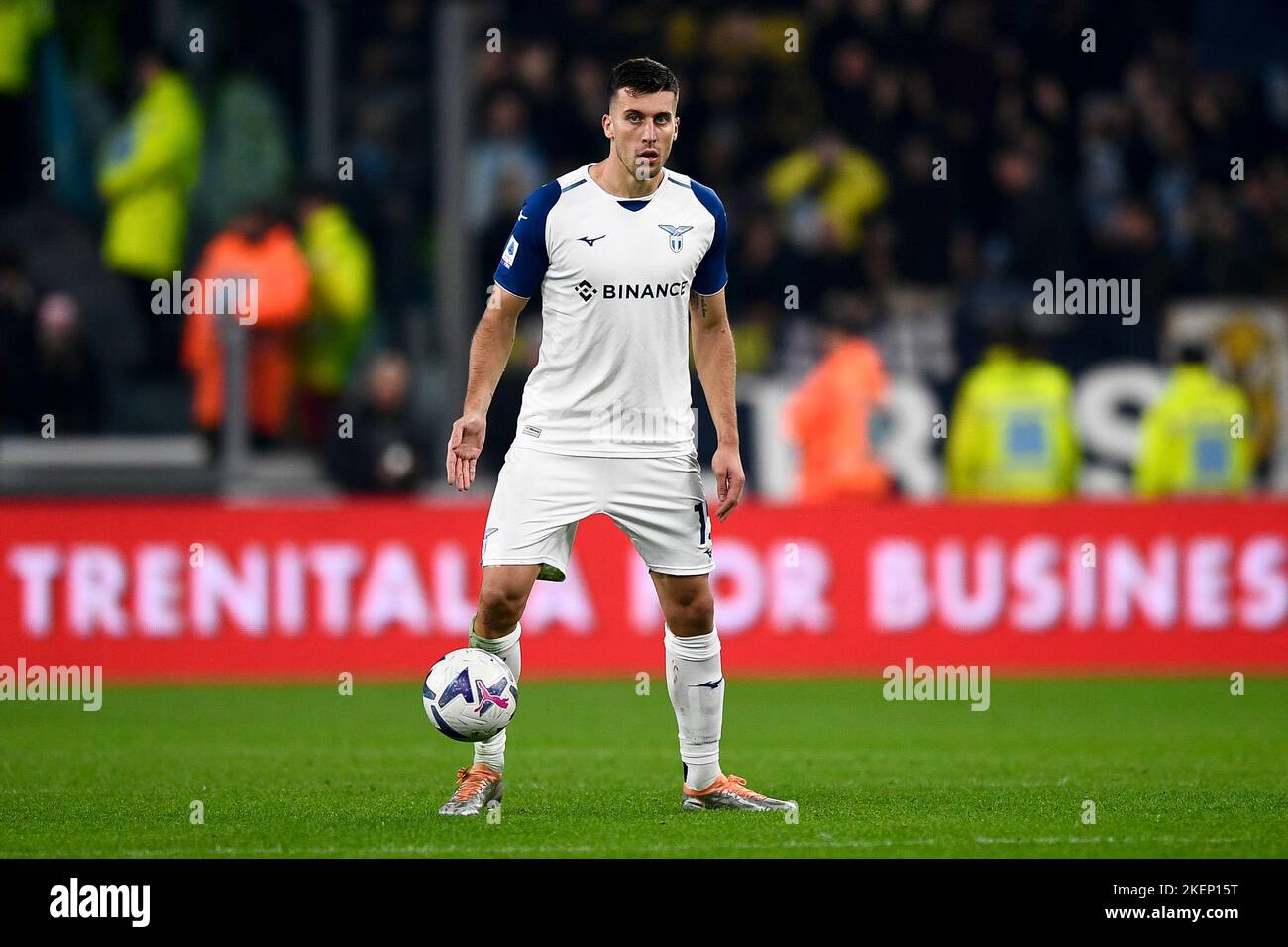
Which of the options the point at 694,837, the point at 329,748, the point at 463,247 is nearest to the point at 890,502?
the point at 463,247

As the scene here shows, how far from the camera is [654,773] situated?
8.27m

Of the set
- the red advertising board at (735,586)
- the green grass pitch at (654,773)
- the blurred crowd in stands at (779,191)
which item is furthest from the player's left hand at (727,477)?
the blurred crowd in stands at (779,191)

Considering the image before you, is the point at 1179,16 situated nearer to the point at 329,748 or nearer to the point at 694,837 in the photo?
the point at 329,748

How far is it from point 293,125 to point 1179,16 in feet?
25.2

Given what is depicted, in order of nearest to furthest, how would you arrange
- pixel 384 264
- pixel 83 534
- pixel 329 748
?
pixel 329 748 → pixel 83 534 → pixel 384 264

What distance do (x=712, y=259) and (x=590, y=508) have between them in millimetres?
940

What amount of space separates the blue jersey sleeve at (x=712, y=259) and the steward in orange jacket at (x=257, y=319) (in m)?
6.34

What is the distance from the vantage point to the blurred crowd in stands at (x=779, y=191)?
44.3 feet

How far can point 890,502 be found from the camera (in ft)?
42.8

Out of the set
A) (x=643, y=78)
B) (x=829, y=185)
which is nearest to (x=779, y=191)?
(x=829, y=185)

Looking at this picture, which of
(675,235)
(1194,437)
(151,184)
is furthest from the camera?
(151,184)

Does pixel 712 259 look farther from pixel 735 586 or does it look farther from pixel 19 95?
pixel 19 95

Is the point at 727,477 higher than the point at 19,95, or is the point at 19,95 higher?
the point at 19,95

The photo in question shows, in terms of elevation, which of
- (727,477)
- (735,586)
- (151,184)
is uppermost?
(151,184)
